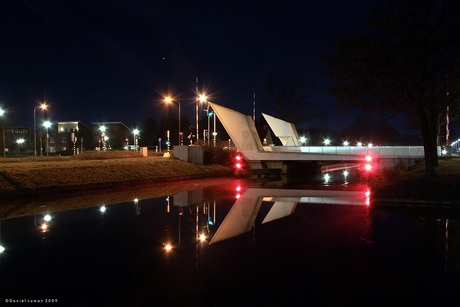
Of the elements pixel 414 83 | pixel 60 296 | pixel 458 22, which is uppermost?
pixel 458 22

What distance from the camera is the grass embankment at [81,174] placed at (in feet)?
59.1

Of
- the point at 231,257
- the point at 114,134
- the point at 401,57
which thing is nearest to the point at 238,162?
the point at 401,57

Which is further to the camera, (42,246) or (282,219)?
(282,219)

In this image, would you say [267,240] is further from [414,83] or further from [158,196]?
[414,83]

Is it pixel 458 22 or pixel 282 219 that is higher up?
pixel 458 22

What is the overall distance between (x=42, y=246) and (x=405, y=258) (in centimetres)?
769

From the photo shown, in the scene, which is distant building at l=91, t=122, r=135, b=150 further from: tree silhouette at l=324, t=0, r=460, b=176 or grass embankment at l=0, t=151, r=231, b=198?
tree silhouette at l=324, t=0, r=460, b=176

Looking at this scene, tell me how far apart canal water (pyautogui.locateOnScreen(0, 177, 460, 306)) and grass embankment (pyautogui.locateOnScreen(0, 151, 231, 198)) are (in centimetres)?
535

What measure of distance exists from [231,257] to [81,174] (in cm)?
1707

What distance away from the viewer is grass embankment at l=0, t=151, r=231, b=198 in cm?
1802

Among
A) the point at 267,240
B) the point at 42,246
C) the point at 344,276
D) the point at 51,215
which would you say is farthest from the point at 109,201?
the point at 344,276

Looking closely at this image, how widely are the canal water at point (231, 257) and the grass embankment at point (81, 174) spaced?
5.35m

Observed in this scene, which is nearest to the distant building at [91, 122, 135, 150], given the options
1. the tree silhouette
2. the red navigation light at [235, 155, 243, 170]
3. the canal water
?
the red navigation light at [235, 155, 243, 170]

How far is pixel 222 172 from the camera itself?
33.9 metres
